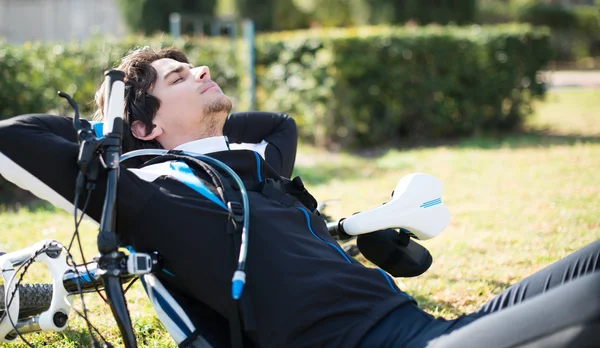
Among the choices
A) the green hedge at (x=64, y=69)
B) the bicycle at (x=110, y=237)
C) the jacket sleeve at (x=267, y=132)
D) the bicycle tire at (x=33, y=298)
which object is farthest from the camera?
the green hedge at (x=64, y=69)

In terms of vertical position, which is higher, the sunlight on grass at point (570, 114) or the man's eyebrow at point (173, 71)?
the man's eyebrow at point (173, 71)

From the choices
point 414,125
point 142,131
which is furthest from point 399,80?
point 142,131

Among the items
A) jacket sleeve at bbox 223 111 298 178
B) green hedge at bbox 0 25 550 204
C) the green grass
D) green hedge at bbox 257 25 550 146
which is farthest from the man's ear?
green hedge at bbox 257 25 550 146

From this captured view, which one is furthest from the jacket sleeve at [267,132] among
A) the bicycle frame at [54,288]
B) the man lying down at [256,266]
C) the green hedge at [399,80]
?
the green hedge at [399,80]

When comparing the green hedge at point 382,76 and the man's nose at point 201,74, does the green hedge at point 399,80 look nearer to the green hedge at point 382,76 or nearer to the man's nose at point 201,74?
the green hedge at point 382,76

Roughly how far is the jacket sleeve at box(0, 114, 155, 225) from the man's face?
58cm

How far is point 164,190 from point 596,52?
29.2 m

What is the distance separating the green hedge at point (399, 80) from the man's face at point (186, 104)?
662cm

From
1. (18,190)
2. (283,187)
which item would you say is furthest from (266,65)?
(283,187)

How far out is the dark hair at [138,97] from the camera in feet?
9.43

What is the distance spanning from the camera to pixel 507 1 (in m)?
39.3

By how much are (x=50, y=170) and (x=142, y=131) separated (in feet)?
2.31

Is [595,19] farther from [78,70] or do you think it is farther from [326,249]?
[326,249]

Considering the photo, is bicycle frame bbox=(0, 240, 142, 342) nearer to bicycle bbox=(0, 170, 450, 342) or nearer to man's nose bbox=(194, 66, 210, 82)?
bicycle bbox=(0, 170, 450, 342)
